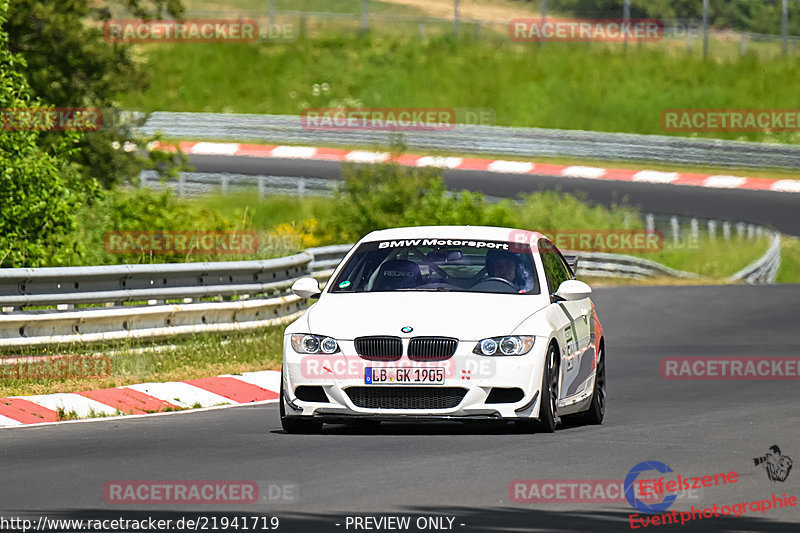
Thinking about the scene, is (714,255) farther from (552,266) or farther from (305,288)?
(305,288)

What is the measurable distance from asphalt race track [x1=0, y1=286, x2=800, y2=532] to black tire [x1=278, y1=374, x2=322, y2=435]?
0.14 metres

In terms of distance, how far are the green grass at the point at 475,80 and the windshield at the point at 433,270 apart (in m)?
Answer: 39.4

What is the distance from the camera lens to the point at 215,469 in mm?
9836

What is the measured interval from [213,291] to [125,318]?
1.70 metres

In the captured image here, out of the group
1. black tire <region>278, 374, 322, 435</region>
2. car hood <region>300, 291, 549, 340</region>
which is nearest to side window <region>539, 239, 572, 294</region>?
car hood <region>300, 291, 549, 340</region>

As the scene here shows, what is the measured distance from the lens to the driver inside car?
12258 millimetres

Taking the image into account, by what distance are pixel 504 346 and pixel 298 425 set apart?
64.1 inches

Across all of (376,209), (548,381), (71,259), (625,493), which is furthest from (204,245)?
(625,493)

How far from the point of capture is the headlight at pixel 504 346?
11.1m

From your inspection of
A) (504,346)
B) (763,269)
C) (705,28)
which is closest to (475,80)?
(705,28)

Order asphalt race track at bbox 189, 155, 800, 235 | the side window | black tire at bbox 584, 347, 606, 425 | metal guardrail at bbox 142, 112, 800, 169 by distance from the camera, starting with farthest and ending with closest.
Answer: metal guardrail at bbox 142, 112, 800, 169 < asphalt race track at bbox 189, 155, 800, 235 < black tire at bbox 584, 347, 606, 425 < the side window

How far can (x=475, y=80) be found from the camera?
185 ft

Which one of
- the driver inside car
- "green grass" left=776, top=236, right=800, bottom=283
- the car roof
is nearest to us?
the driver inside car

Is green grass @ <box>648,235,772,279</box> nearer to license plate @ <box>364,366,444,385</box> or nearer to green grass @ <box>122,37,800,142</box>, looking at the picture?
green grass @ <box>122,37,800,142</box>
